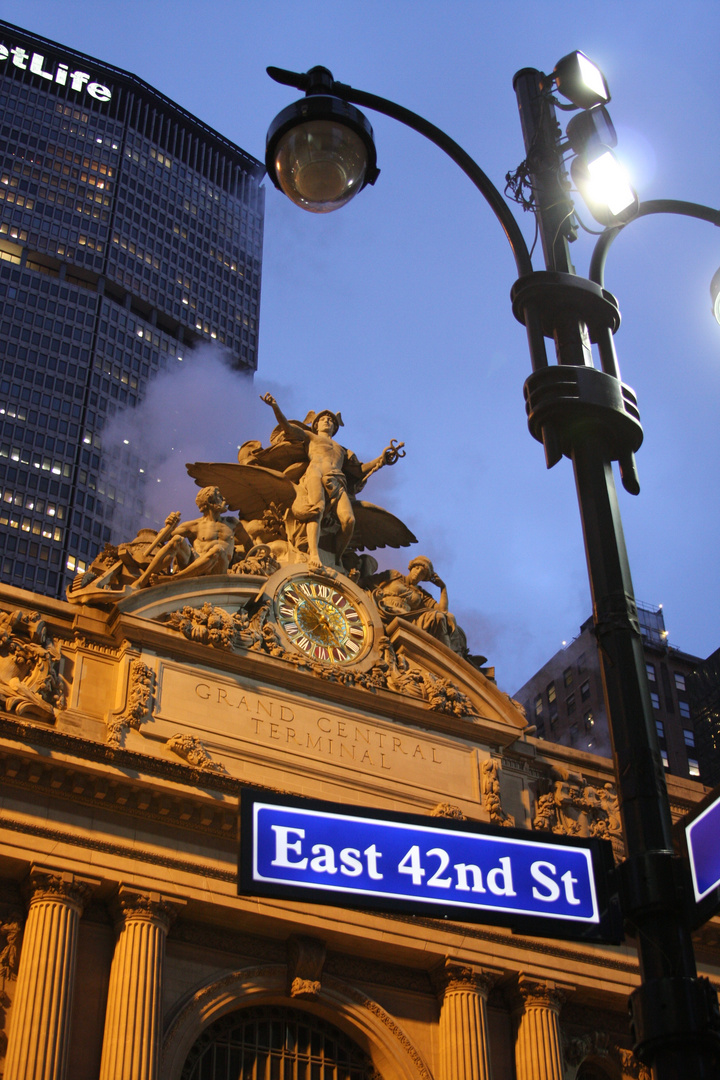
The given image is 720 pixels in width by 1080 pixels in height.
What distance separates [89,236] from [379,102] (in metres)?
102

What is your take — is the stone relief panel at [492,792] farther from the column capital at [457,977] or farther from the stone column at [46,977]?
the stone column at [46,977]

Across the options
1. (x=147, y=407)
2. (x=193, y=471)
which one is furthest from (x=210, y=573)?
(x=147, y=407)

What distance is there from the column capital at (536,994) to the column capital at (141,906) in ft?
28.1

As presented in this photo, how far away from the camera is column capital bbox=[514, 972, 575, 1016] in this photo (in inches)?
1196

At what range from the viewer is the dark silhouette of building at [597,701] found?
94.6 m

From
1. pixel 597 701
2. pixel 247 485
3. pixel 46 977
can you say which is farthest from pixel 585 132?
pixel 597 701

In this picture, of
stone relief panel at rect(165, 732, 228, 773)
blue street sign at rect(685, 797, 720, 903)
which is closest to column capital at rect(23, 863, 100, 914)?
stone relief panel at rect(165, 732, 228, 773)

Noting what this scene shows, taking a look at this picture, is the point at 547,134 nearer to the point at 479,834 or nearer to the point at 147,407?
the point at 479,834

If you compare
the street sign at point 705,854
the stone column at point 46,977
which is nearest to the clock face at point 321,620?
the stone column at point 46,977

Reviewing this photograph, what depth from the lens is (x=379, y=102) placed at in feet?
38.5

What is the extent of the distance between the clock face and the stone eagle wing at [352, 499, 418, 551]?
11.5 feet

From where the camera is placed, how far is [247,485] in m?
36.6

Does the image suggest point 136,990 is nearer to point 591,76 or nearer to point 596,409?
point 596,409

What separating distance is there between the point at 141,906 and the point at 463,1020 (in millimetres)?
7653
